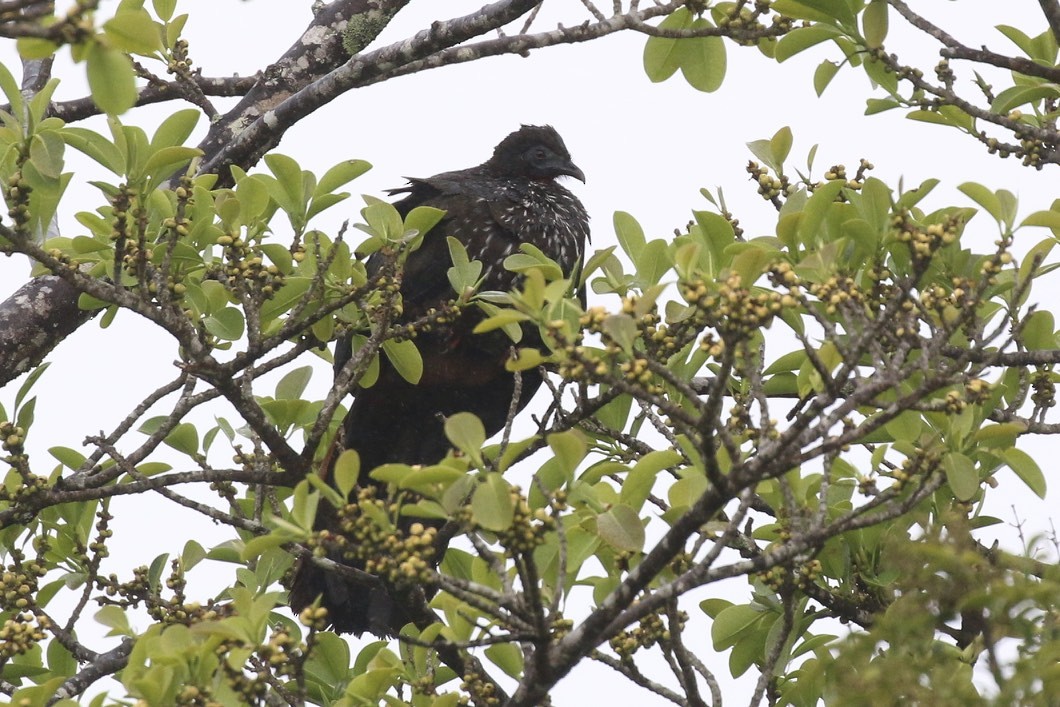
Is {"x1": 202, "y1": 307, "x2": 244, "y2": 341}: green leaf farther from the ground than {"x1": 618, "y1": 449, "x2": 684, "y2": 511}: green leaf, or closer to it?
farther from the ground

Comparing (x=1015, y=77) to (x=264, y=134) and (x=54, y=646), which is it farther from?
(x=54, y=646)

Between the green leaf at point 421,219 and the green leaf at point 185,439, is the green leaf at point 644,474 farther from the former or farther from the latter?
the green leaf at point 185,439

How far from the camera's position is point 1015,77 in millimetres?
3623

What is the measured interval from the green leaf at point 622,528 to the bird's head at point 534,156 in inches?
127

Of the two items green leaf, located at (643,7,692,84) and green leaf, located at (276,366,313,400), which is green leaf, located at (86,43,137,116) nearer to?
green leaf, located at (276,366,313,400)

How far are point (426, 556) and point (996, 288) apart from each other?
157cm

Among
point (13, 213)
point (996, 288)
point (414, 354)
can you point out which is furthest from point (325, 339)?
point (996, 288)

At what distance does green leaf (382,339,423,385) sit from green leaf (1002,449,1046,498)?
149 centimetres

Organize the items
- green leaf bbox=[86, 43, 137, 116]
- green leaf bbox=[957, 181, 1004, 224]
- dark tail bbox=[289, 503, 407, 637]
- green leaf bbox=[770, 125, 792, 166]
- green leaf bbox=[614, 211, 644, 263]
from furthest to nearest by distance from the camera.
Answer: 1. dark tail bbox=[289, 503, 407, 637]
2. green leaf bbox=[770, 125, 792, 166]
3. green leaf bbox=[614, 211, 644, 263]
4. green leaf bbox=[957, 181, 1004, 224]
5. green leaf bbox=[86, 43, 137, 116]

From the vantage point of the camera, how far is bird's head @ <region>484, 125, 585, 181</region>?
5676 millimetres

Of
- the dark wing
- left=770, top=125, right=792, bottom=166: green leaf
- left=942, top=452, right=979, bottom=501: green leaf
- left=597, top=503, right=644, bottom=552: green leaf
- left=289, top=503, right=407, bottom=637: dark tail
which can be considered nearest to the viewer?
left=597, top=503, right=644, bottom=552: green leaf

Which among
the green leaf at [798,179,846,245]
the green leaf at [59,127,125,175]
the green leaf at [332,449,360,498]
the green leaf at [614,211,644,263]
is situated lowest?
the green leaf at [332,449,360,498]

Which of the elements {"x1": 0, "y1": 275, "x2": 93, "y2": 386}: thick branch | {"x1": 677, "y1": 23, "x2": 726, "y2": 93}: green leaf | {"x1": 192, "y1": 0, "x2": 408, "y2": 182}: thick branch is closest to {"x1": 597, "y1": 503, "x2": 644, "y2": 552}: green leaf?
{"x1": 677, "y1": 23, "x2": 726, "y2": 93}: green leaf

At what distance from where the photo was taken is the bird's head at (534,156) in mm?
5676
